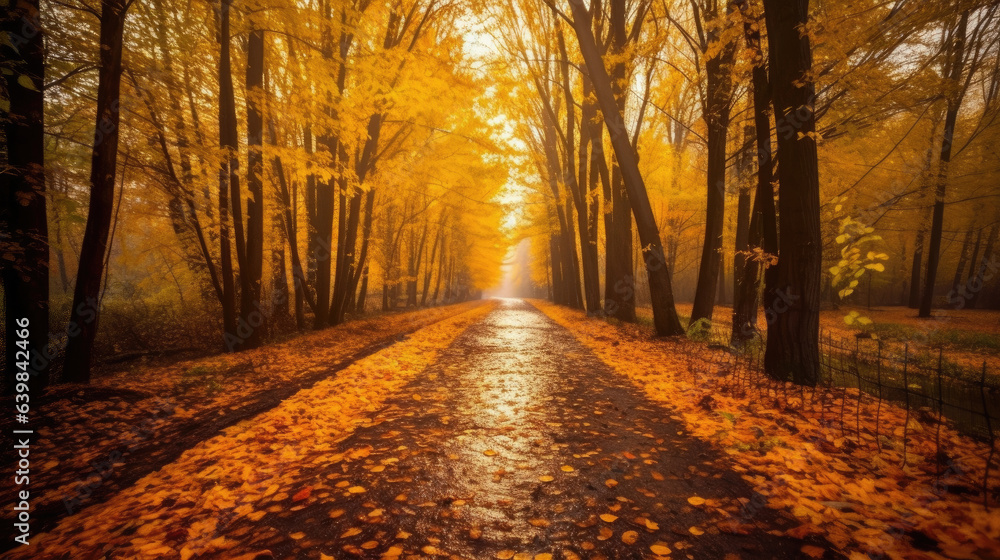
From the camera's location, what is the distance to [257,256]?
8219 mm

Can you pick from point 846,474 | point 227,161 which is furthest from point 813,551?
point 227,161

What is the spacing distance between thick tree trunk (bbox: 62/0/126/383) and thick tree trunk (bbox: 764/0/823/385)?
8488mm

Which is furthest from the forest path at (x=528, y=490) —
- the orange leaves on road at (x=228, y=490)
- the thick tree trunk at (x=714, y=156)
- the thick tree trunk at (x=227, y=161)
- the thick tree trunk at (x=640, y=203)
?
the thick tree trunk at (x=714, y=156)

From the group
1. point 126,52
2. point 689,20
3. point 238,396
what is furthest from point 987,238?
point 126,52

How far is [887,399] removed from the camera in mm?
4449

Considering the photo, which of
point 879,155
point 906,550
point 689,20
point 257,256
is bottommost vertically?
point 906,550

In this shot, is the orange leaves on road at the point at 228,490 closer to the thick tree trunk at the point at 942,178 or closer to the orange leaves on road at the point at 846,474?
the orange leaves on road at the point at 846,474

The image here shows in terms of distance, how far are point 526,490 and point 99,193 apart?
6.30 metres

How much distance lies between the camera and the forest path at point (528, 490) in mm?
2150

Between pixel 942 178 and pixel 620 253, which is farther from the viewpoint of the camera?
pixel 942 178

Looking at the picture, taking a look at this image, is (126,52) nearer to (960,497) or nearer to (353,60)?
(353,60)

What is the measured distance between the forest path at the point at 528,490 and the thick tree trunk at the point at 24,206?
420 centimetres

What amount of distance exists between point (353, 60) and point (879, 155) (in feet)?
62.4

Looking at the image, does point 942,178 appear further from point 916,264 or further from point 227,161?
point 227,161
